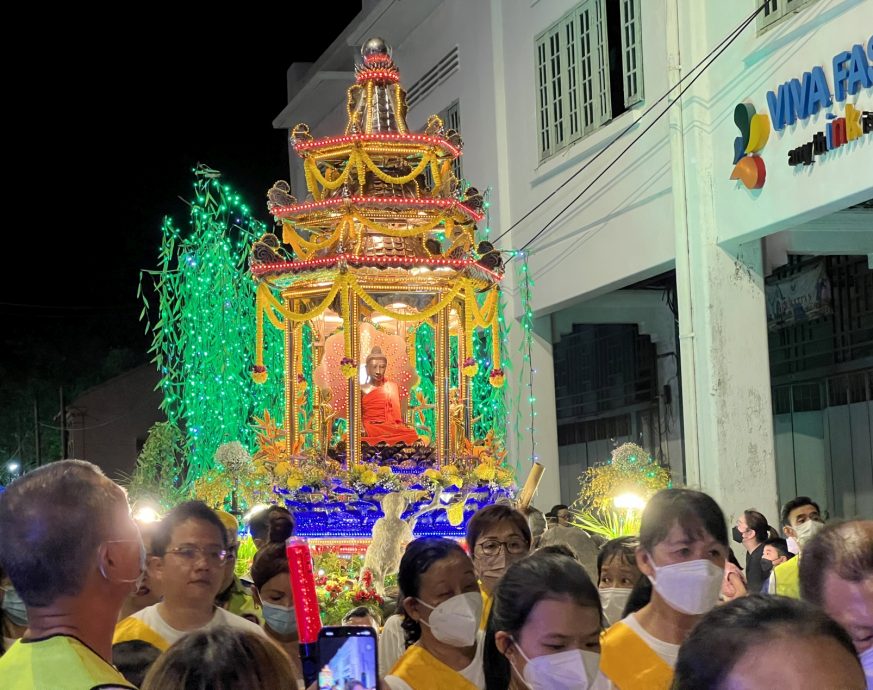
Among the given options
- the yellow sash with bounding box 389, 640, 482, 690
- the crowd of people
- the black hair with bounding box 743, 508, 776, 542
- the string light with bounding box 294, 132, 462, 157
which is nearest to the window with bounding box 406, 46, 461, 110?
the string light with bounding box 294, 132, 462, 157

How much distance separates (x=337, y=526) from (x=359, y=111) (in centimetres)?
524

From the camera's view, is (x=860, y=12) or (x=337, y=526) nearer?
(x=860, y=12)

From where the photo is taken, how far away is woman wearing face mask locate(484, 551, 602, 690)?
4.12m

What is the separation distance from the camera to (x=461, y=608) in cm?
496

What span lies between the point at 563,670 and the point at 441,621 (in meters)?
0.88

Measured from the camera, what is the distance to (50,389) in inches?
1679

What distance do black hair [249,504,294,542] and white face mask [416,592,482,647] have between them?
2552 mm

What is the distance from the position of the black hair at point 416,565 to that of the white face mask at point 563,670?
37.5 inches

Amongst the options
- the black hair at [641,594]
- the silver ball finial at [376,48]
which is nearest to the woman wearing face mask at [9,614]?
the black hair at [641,594]

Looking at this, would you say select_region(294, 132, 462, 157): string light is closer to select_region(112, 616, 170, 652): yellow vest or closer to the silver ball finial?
the silver ball finial

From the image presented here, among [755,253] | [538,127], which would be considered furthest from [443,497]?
[538,127]

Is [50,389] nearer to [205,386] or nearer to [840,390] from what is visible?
[205,386]

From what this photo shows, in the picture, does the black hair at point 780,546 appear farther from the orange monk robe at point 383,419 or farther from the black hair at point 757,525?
the orange monk robe at point 383,419

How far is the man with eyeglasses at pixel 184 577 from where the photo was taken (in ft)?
16.8
